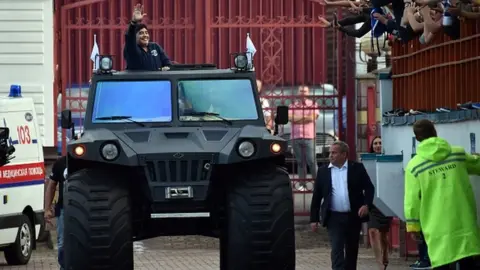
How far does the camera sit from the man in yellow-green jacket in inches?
525

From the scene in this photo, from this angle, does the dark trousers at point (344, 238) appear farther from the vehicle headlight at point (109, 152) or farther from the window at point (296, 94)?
the window at point (296, 94)

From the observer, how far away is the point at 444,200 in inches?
527

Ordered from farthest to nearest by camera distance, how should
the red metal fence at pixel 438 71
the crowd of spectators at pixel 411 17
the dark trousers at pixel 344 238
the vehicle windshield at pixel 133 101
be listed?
the dark trousers at pixel 344 238 < the vehicle windshield at pixel 133 101 < the red metal fence at pixel 438 71 < the crowd of spectators at pixel 411 17

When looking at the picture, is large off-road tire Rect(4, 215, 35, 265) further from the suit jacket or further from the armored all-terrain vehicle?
the armored all-terrain vehicle

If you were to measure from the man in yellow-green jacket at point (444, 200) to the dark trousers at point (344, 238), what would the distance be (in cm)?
297

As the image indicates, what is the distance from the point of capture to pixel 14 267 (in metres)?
20.9

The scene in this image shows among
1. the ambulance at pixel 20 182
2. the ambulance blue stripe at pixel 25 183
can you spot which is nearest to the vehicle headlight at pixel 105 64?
the ambulance at pixel 20 182

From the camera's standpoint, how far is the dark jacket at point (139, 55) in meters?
16.1

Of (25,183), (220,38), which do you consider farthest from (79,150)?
(220,38)

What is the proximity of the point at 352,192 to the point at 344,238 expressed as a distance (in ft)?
1.63

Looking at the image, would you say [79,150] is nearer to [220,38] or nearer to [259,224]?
[259,224]

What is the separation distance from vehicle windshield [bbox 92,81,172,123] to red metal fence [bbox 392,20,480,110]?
278cm

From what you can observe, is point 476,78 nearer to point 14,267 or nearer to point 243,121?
point 243,121

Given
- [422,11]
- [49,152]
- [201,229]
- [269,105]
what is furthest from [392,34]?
[49,152]
